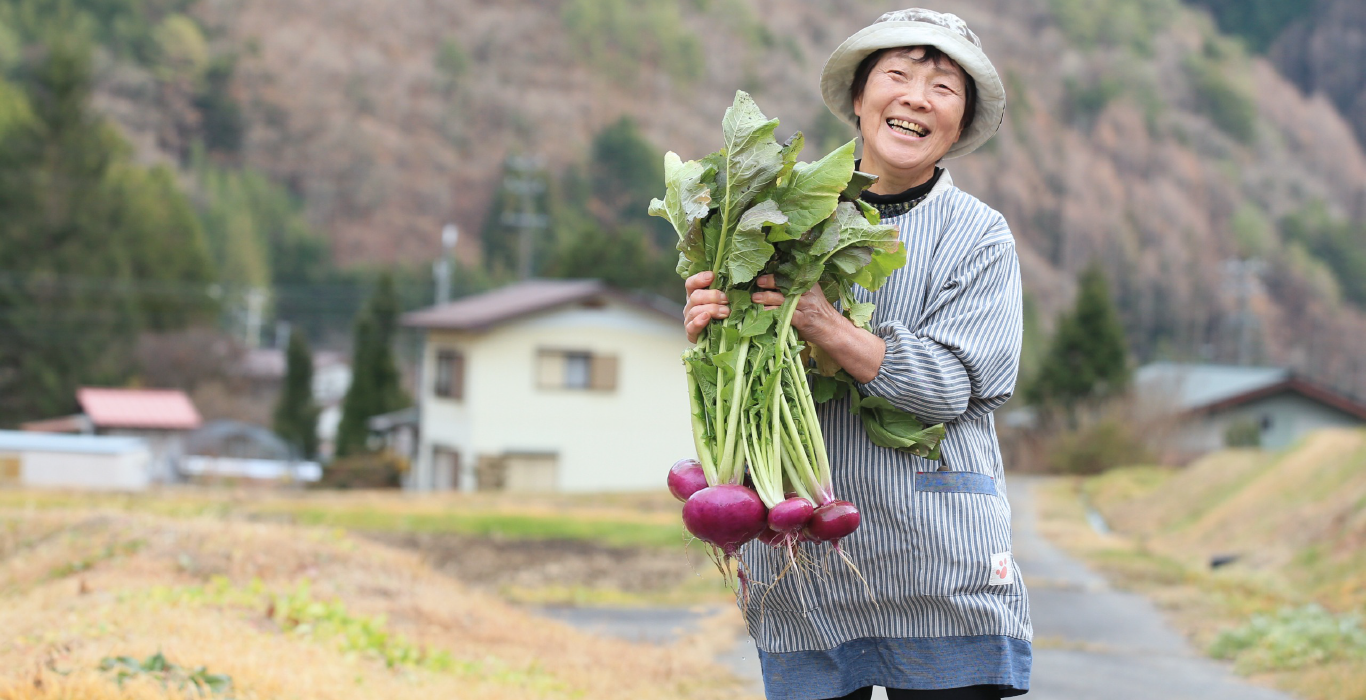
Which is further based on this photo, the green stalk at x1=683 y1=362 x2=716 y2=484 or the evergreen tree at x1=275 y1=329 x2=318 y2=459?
the evergreen tree at x1=275 y1=329 x2=318 y2=459

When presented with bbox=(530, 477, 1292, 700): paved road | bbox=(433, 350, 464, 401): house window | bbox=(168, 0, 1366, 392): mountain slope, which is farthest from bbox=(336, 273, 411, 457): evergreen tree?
bbox=(168, 0, 1366, 392): mountain slope

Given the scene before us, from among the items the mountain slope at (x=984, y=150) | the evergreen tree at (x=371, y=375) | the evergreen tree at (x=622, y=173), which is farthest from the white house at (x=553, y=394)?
the evergreen tree at (x=622, y=173)

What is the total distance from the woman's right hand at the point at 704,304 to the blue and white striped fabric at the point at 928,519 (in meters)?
0.34

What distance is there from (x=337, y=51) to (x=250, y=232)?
38.1m

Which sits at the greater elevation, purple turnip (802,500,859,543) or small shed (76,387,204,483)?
small shed (76,387,204,483)

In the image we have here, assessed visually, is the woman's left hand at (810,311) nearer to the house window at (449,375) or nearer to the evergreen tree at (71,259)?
the house window at (449,375)

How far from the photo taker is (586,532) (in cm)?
1878

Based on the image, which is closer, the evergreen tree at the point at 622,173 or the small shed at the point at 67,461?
the small shed at the point at 67,461

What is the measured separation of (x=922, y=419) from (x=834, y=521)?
12.2 inches

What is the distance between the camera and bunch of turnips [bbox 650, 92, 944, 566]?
260 centimetres

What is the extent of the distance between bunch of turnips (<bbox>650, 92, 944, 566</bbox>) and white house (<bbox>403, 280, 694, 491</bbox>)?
104 feet

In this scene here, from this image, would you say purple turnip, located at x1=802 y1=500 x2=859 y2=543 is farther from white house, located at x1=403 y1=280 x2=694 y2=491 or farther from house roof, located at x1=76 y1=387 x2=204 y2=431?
house roof, located at x1=76 y1=387 x2=204 y2=431

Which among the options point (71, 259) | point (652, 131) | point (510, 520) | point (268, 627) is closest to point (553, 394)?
point (510, 520)

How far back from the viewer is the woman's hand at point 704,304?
8.79 ft
